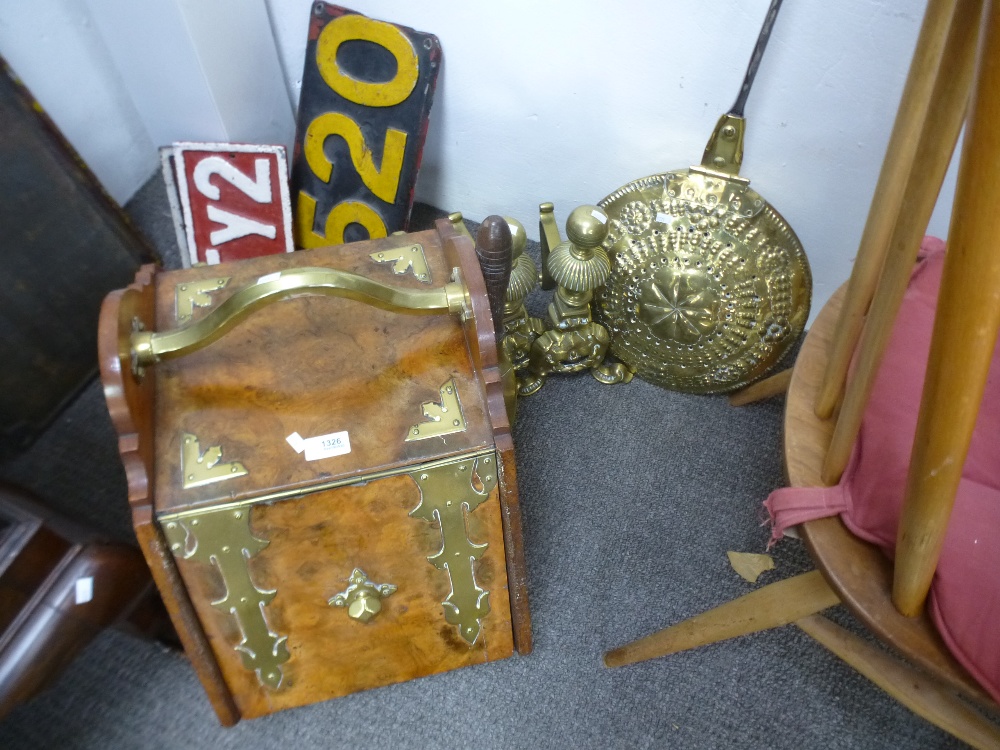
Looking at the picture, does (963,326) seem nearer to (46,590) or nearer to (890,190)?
(890,190)

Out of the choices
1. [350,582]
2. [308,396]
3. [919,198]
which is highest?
[919,198]

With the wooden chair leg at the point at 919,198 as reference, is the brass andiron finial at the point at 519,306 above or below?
below

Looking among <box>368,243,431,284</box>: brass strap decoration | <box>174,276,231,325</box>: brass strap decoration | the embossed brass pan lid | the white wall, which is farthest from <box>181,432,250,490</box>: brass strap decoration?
the white wall

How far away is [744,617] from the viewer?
2.83ft

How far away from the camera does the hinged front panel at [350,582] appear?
0.80 meters

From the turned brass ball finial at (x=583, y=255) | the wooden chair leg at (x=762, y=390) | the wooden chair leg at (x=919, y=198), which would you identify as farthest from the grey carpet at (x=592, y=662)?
the wooden chair leg at (x=919, y=198)

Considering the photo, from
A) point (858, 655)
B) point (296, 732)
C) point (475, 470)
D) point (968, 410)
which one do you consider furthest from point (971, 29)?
point (296, 732)

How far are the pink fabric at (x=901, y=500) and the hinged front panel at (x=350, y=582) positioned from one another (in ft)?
1.11

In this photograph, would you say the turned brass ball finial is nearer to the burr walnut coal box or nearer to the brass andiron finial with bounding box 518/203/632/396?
the brass andiron finial with bounding box 518/203/632/396

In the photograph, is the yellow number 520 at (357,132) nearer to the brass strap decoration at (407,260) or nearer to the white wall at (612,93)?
the white wall at (612,93)

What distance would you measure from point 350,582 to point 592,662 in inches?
16.3

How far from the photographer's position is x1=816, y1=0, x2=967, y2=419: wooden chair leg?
0.61 meters

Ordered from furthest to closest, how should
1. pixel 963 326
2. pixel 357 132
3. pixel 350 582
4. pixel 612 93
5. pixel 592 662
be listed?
pixel 357 132, pixel 612 93, pixel 592 662, pixel 350 582, pixel 963 326

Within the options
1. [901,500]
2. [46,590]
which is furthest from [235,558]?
[901,500]
